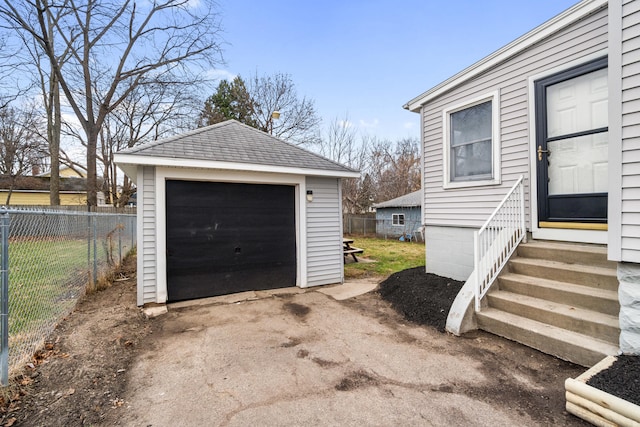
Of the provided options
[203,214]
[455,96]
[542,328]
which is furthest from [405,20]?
[542,328]

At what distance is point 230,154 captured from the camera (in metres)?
5.59

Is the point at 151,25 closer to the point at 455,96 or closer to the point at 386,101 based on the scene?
the point at 386,101

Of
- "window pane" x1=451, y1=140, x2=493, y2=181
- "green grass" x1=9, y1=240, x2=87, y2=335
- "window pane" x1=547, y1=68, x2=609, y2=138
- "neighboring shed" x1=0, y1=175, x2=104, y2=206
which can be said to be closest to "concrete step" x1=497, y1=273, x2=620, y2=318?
"window pane" x1=451, y1=140, x2=493, y2=181

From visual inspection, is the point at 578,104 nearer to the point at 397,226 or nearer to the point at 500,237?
the point at 500,237

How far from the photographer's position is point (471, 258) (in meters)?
5.04

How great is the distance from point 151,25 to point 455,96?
1455cm

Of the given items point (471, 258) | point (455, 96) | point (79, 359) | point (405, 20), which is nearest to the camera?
point (79, 359)

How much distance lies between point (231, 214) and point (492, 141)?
4.67 m

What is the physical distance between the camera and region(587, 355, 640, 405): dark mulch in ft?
6.79

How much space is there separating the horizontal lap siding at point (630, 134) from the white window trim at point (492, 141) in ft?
6.79

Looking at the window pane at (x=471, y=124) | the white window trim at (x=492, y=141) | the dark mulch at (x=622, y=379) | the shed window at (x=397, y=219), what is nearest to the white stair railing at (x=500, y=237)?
the white window trim at (x=492, y=141)

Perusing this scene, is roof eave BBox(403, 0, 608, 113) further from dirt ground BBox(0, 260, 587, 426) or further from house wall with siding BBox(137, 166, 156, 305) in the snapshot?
house wall with siding BBox(137, 166, 156, 305)

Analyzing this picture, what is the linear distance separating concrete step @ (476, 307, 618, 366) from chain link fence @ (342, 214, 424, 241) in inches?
540

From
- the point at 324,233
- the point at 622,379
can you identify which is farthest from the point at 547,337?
the point at 324,233
